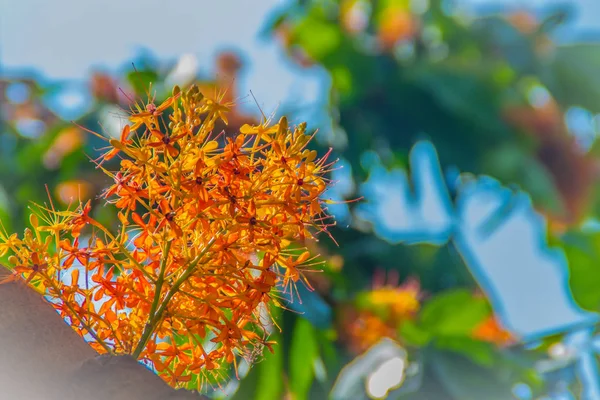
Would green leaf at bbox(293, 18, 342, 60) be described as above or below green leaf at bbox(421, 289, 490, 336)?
above

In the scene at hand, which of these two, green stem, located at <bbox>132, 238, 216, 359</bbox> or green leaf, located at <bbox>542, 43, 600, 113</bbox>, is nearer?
green stem, located at <bbox>132, 238, 216, 359</bbox>

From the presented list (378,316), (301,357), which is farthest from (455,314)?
(301,357)

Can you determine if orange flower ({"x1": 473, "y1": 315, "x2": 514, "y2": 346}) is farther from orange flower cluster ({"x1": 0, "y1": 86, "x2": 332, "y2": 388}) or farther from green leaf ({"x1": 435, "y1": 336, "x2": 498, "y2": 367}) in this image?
orange flower cluster ({"x1": 0, "y1": 86, "x2": 332, "y2": 388})

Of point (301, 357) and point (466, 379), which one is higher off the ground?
point (301, 357)

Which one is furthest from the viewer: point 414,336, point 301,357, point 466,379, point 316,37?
point 316,37

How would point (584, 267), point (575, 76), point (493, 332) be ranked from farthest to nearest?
point (575, 76), point (584, 267), point (493, 332)

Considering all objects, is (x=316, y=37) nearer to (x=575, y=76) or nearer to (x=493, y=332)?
(x=575, y=76)

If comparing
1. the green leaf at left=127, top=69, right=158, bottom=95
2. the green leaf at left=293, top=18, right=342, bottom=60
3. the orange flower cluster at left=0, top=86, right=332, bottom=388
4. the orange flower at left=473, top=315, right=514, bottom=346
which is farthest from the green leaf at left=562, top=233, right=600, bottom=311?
the orange flower cluster at left=0, top=86, right=332, bottom=388
